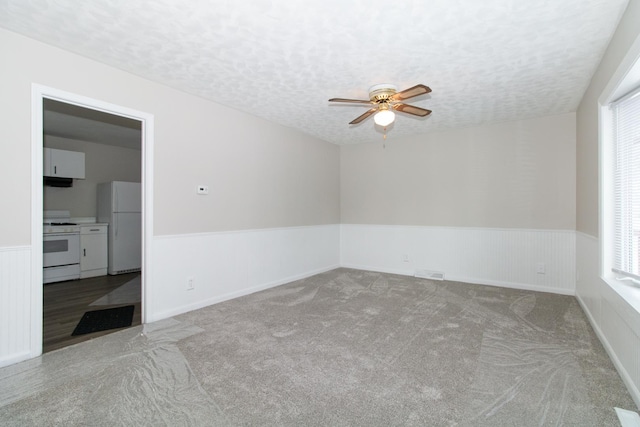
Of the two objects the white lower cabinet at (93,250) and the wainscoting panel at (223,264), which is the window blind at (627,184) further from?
the white lower cabinet at (93,250)

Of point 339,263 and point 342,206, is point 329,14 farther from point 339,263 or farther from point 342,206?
point 339,263

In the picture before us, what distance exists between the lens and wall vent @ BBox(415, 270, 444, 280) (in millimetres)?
4949

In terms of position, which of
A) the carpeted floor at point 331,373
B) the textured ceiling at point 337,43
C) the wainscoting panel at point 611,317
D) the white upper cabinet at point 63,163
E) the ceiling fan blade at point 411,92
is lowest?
the carpeted floor at point 331,373

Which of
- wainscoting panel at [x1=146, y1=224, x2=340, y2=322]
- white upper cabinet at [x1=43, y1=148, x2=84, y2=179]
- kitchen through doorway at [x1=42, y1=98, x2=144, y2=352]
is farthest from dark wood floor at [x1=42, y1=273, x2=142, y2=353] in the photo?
white upper cabinet at [x1=43, y1=148, x2=84, y2=179]

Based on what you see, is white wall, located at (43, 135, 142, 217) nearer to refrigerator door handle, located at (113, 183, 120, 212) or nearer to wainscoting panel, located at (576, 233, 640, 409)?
refrigerator door handle, located at (113, 183, 120, 212)

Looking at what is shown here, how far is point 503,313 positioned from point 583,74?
2.50 m

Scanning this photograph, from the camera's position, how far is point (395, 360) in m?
2.28

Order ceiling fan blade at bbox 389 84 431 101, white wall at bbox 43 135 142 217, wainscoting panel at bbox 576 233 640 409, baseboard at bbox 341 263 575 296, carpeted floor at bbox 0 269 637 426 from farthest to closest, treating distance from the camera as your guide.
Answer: white wall at bbox 43 135 142 217
baseboard at bbox 341 263 575 296
ceiling fan blade at bbox 389 84 431 101
wainscoting panel at bbox 576 233 640 409
carpeted floor at bbox 0 269 637 426

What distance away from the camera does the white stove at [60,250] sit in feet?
15.8

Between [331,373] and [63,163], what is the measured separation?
228 inches

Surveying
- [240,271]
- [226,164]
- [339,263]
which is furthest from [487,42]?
[339,263]

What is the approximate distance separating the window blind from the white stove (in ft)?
22.8

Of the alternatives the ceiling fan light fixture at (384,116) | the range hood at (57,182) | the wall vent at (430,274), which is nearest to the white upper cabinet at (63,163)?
the range hood at (57,182)

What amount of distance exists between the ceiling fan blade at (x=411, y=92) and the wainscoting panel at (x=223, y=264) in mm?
2500
